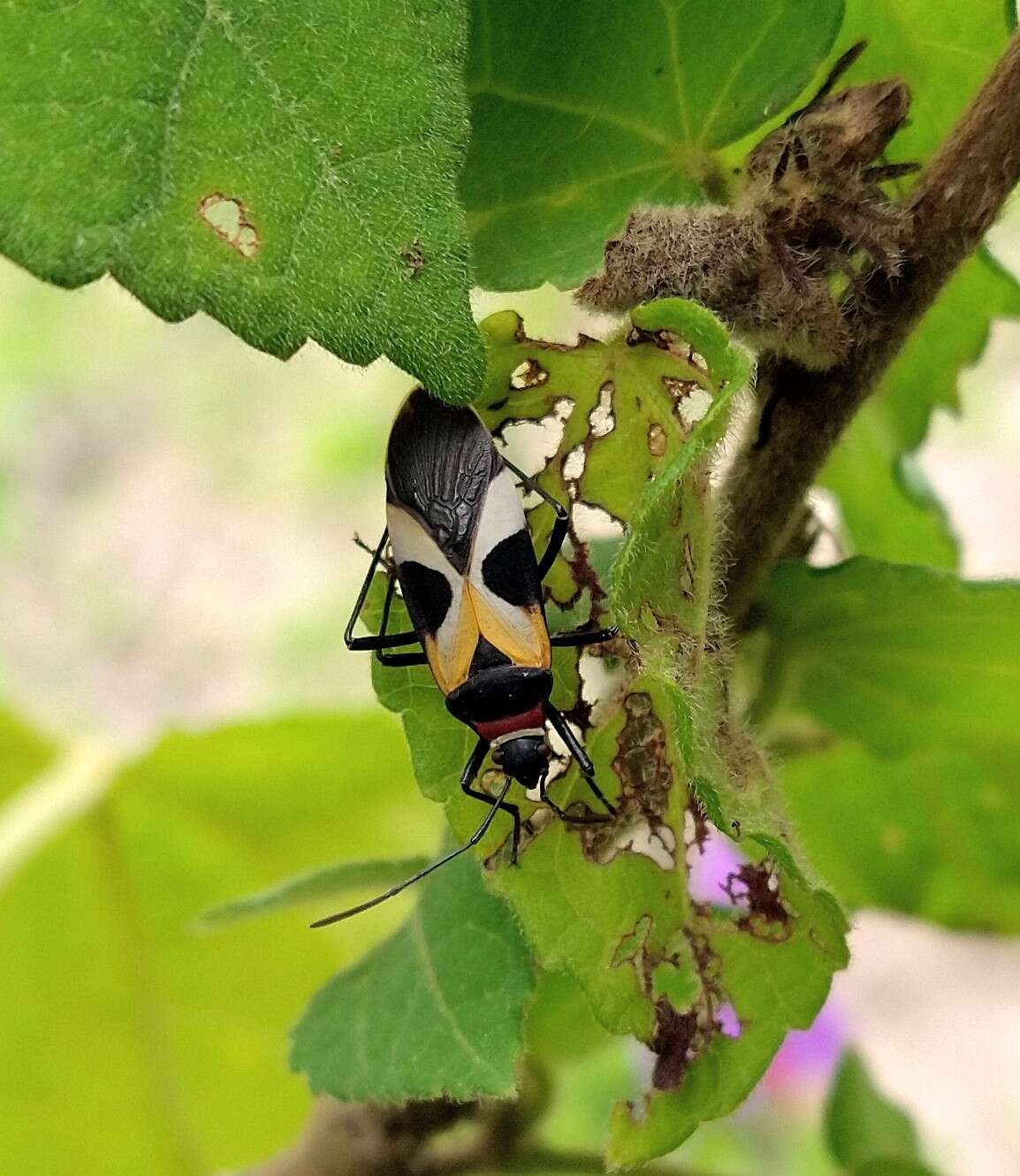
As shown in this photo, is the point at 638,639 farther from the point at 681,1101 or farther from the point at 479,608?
the point at 479,608

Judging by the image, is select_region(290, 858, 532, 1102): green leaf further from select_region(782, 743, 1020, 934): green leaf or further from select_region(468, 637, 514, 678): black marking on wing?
select_region(782, 743, 1020, 934): green leaf

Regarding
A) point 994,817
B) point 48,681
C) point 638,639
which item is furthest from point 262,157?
point 48,681

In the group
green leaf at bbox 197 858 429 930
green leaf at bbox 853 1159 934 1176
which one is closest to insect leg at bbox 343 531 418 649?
green leaf at bbox 197 858 429 930

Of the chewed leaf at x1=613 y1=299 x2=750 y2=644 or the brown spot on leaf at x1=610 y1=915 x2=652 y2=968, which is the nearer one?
the chewed leaf at x1=613 y1=299 x2=750 y2=644

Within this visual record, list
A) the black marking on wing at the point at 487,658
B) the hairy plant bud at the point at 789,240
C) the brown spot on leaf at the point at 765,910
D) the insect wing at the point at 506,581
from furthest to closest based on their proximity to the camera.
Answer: the black marking on wing at the point at 487,658 < the insect wing at the point at 506,581 < the brown spot on leaf at the point at 765,910 < the hairy plant bud at the point at 789,240

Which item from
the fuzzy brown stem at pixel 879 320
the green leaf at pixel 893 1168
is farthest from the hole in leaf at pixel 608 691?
the green leaf at pixel 893 1168

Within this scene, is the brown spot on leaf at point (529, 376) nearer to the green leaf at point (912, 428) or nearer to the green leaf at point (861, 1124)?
the green leaf at point (912, 428)

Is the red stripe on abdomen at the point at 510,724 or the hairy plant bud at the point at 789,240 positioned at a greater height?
the hairy plant bud at the point at 789,240
